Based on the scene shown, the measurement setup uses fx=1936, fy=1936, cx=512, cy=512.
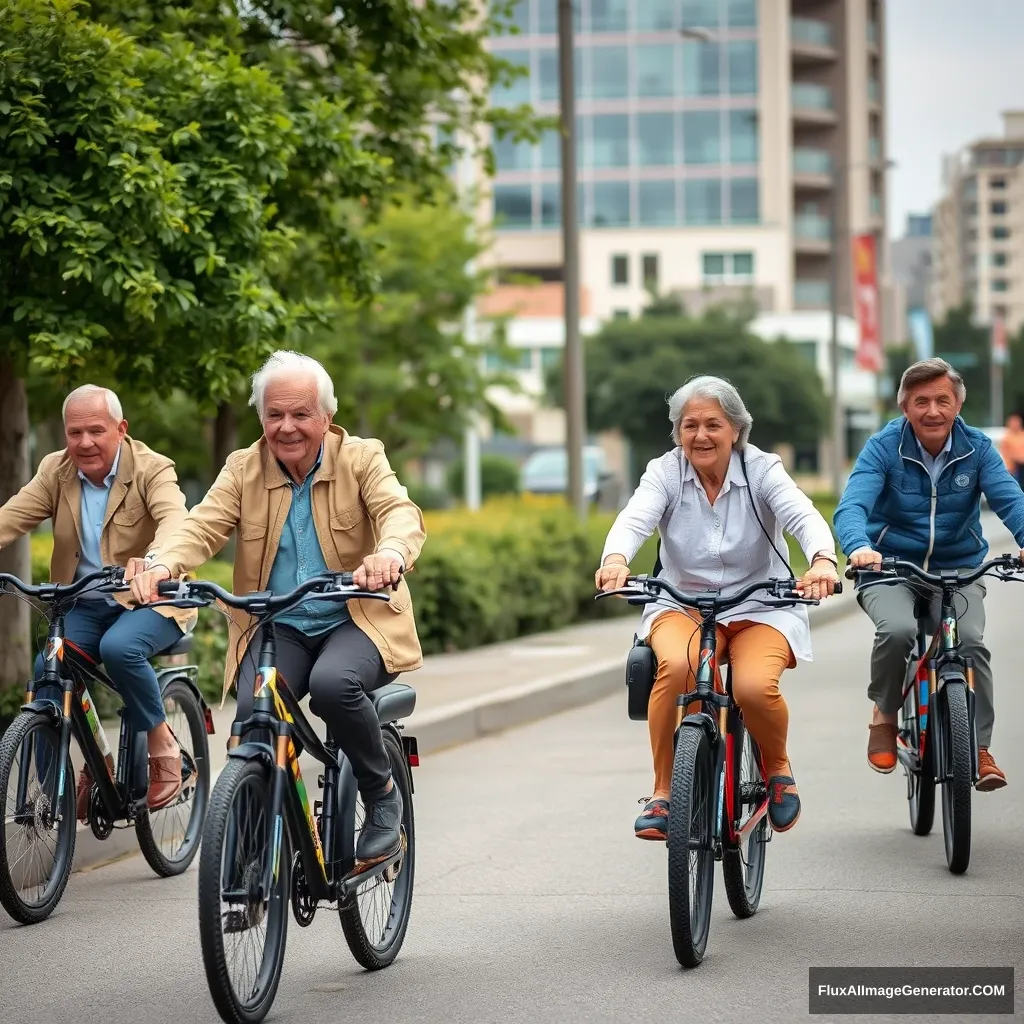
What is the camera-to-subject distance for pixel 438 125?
1456 cm

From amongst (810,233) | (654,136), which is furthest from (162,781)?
(810,233)

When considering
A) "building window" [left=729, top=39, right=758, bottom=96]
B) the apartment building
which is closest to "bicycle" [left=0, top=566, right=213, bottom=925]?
"building window" [left=729, top=39, right=758, bottom=96]

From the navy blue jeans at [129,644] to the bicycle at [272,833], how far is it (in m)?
1.52

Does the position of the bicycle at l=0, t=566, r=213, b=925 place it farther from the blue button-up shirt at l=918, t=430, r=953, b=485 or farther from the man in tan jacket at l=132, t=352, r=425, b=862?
the blue button-up shirt at l=918, t=430, r=953, b=485

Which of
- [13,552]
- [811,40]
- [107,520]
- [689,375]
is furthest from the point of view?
[811,40]

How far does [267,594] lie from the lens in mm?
5254

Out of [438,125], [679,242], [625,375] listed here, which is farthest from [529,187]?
[438,125]

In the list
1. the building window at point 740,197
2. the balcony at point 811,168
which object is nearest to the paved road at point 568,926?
the building window at point 740,197

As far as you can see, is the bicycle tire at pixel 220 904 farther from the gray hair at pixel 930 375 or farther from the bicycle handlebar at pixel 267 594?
the gray hair at pixel 930 375

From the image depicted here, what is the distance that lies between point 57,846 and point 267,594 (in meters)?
2.05

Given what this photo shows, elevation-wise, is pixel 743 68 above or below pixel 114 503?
above

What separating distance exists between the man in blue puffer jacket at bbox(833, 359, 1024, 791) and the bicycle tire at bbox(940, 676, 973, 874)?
348 mm

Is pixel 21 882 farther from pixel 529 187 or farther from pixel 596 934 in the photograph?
pixel 529 187

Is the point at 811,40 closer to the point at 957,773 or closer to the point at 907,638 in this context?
the point at 907,638
